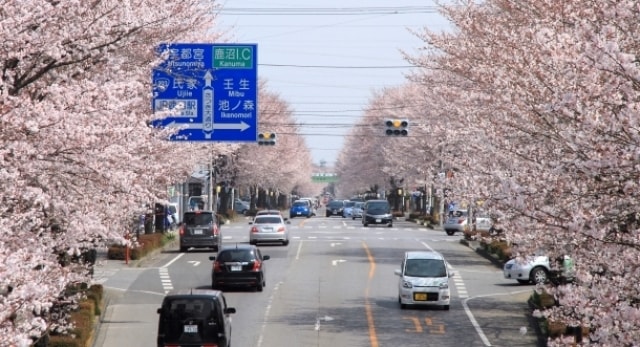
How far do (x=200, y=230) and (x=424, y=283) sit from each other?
2067cm

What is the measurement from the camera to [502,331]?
2859 centimetres

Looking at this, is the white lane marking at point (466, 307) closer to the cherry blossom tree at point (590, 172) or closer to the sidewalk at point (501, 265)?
the sidewalk at point (501, 265)

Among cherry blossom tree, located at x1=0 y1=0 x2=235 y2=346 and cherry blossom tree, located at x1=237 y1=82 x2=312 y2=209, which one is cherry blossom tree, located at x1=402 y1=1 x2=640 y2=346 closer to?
cherry blossom tree, located at x1=0 y1=0 x2=235 y2=346

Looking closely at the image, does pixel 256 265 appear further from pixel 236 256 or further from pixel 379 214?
pixel 379 214

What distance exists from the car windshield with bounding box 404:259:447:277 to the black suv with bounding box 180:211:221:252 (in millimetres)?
19289

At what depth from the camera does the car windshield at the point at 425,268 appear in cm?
3228

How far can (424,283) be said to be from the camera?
32.0m

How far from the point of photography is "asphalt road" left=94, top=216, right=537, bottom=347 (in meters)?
26.9

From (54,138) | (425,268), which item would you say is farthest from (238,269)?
(54,138)

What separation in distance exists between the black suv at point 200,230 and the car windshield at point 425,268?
759 inches

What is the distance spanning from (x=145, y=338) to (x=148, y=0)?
11363 mm

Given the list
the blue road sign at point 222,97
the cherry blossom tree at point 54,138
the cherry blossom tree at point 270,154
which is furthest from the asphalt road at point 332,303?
the cherry blossom tree at point 270,154

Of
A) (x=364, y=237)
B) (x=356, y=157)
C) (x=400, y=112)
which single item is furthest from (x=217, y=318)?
(x=356, y=157)

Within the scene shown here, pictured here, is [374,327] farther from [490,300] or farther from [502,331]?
[490,300]
